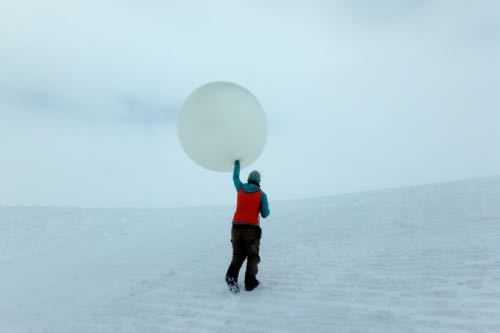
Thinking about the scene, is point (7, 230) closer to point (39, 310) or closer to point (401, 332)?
point (39, 310)

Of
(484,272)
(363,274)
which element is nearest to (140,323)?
(363,274)

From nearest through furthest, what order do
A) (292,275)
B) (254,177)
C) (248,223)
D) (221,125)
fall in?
(221,125), (248,223), (254,177), (292,275)

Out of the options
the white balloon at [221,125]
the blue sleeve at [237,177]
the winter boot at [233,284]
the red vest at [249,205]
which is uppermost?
the white balloon at [221,125]

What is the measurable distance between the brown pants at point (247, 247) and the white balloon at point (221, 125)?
1.04 meters

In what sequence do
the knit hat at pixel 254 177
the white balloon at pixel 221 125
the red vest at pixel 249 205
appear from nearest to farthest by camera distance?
the white balloon at pixel 221 125, the red vest at pixel 249 205, the knit hat at pixel 254 177

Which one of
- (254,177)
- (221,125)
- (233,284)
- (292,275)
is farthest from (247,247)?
(221,125)

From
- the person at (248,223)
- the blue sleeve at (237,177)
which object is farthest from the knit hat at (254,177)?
the blue sleeve at (237,177)

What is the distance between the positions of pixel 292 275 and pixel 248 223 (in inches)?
58.5

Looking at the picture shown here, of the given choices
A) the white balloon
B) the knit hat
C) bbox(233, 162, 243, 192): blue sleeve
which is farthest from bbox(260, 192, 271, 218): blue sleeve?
the white balloon

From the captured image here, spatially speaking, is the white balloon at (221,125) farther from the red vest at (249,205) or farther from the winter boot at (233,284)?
the winter boot at (233,284)

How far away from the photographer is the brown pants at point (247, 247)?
5762 millimetres

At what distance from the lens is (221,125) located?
549 cm

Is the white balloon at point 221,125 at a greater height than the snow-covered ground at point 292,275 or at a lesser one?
greater

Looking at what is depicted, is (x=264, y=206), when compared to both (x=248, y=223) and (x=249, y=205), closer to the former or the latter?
(x=249, y=205)
